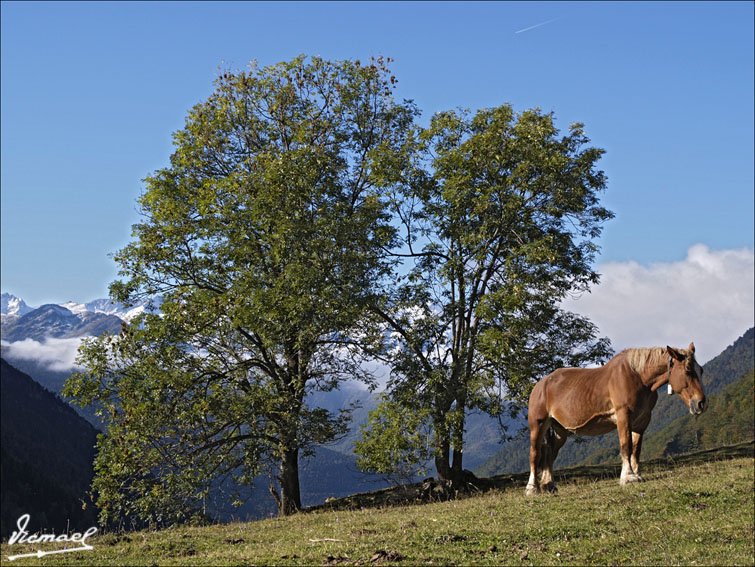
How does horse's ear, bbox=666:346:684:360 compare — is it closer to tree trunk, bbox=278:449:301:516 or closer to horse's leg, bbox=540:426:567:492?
horse's leg, bbox=540:426:567:492

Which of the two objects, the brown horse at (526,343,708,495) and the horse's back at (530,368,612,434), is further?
the horse's back at (530,368,612,434)

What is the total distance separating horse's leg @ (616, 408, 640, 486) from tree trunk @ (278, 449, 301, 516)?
1320cm

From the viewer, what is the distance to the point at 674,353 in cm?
1745

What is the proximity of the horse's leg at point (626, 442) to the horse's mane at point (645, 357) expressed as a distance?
121cm

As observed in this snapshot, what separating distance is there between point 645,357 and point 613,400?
142cm

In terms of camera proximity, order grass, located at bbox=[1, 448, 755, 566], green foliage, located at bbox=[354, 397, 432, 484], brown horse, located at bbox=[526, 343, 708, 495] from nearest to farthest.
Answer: grass, located at bbox=[1, 448, 755, 566] < brown horse, located at bbox=[526, 343, 708, 495] < green foliage, located at bbox=[354, 397, 432, 484]

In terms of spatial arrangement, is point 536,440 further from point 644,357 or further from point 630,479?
point 644,357

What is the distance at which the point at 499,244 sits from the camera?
25969 millimetres

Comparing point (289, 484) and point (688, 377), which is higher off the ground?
point (688, 377)

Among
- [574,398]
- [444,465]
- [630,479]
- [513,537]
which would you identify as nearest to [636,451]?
[630,479]

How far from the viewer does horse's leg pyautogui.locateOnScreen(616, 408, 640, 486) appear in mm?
18047

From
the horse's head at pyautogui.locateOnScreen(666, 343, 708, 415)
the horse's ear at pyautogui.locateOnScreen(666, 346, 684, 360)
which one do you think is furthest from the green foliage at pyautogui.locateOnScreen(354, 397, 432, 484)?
the horse's ear at pyautogui.locateOnScreen(666, 346, 684, 360)

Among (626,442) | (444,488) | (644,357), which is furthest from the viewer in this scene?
(444,488)

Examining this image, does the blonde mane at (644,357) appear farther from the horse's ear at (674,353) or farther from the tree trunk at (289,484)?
the tree trunk at (289,484)
